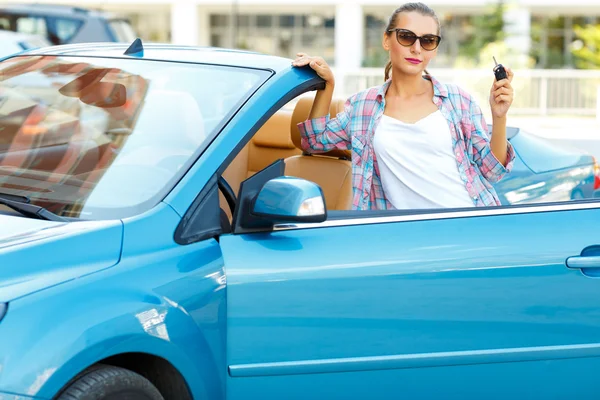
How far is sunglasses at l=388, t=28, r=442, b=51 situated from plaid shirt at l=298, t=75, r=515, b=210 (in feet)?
0.65

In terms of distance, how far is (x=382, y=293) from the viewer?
9.86 feet

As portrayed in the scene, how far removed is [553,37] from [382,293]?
113 ft

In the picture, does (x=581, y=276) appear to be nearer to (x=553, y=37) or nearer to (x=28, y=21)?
(x=28, y=21)

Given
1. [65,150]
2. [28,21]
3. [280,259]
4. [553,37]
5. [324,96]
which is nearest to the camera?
[280,259]

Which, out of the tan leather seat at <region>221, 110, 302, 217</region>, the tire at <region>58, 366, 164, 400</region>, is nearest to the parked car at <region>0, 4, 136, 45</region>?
the tan leather seat at <region>221, 110, 302, 217</region>

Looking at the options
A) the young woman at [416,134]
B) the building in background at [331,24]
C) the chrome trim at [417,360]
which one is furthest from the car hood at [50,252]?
the building in background at [331,24]

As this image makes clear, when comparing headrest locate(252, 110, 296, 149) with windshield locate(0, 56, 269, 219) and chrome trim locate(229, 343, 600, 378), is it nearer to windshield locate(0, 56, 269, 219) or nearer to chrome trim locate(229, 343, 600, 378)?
windshield locate(0, 56, 269, 219)

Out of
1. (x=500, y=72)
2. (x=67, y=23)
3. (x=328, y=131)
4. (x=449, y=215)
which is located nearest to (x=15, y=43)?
(x=328, y=131)

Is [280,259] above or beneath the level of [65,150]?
beneath

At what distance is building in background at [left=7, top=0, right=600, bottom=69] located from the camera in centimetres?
3256

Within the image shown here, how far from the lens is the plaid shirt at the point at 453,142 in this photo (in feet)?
12.6

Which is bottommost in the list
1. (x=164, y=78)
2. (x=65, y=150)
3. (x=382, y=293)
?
(x=382, y=293)

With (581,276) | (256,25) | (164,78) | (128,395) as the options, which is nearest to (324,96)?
(164,78)

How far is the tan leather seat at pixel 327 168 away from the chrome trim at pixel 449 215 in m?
1.12
